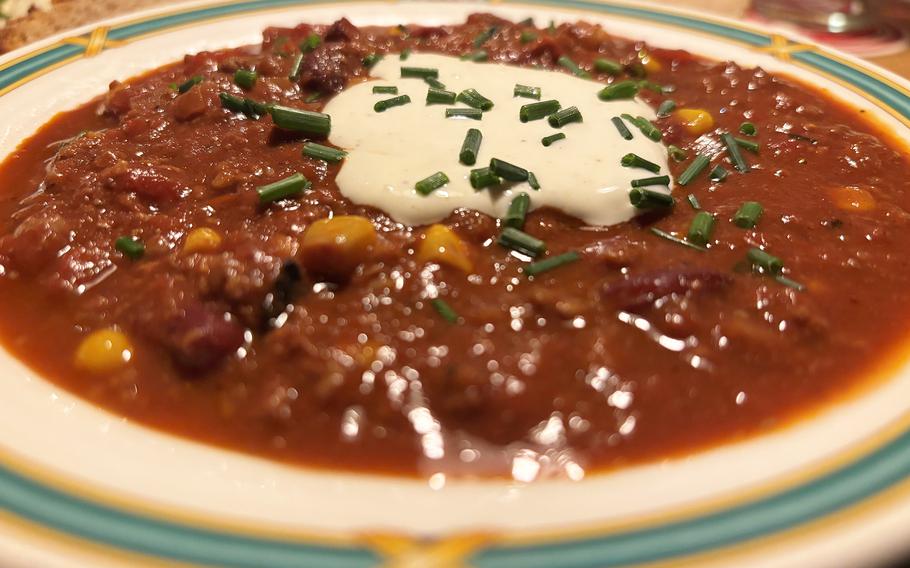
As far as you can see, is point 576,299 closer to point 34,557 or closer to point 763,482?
point 763,482

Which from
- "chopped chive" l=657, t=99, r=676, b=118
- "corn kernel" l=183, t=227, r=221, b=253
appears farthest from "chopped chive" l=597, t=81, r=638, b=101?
"corn kernel" l=183, t=227, r=221, b=253

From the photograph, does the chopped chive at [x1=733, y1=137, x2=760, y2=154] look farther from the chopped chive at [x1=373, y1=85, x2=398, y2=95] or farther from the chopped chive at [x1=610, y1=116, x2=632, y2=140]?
the chopped chive at [x1=373, y1=85, x2=398, y2=95]

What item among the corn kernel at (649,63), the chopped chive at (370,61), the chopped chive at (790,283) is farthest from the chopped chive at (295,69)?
the chopped chive at (790,283)

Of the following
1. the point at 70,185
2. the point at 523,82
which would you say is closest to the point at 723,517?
the point at 523,82

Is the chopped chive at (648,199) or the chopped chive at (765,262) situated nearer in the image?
the chopped chive at (765,262)

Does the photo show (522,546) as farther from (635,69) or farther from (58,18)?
(58,18)

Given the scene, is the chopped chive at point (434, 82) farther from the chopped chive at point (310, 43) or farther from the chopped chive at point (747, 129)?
the chopped chive at point (747, 129)
